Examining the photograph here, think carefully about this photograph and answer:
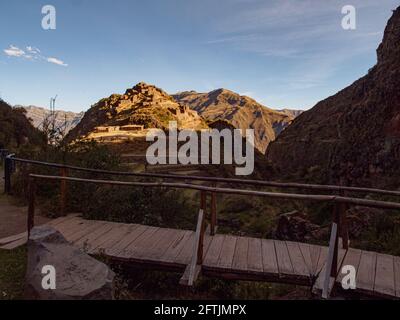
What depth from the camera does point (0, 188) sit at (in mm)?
12438

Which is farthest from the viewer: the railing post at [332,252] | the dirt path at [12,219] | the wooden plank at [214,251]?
the dirt path at [12,219]

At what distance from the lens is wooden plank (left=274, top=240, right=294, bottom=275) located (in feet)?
16.7

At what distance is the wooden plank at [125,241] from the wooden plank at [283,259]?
102 inches

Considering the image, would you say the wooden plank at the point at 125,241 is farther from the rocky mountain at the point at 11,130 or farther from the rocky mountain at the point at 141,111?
the rocky mountain at the point at 141,111

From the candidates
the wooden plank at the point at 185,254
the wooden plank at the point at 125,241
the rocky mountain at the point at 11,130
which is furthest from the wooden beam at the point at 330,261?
the rocky mountain at the point at 11,130

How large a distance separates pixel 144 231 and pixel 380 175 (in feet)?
68.4

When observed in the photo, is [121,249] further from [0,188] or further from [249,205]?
[249,205]

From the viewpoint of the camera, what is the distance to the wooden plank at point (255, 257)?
5.23 meters

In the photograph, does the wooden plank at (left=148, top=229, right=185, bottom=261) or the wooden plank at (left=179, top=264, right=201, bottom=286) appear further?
the wooden plank at (left=148, top=229, right=185, bottom=261)

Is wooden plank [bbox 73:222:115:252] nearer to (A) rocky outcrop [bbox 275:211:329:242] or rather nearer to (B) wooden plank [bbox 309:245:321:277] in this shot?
(B) wooden plank [bbox 309:245:321:277]

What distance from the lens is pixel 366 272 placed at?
5035mm

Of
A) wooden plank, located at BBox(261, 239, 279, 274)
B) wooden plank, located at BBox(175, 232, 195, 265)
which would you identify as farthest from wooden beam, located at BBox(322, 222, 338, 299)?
wooden plank, located at BBox(175, 232, 195, 265)

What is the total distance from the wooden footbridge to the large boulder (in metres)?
1.14
